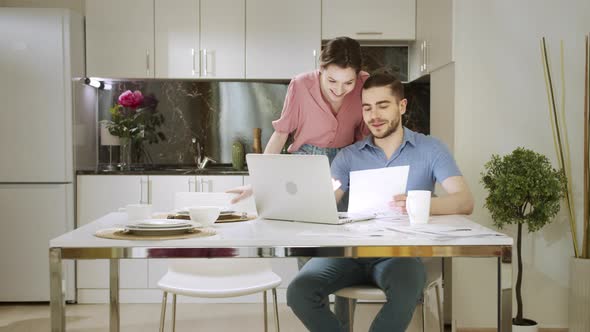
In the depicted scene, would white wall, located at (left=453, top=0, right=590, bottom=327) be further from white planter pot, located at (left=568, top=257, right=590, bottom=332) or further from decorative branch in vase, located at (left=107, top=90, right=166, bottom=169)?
decorative branch in vase, located at (left=107, top=90, right=166, bottom=169)

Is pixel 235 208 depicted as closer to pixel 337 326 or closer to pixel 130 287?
pixel 337 326

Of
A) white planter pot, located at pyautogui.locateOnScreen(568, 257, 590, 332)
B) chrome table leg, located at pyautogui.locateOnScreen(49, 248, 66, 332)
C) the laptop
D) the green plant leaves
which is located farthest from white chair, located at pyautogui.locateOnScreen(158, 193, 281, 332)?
white planter pot, located at pyautogui.locateOnScreen(568, 257, 590, 332)

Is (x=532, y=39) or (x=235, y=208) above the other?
(x=532, y=39)

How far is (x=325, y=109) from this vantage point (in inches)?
118

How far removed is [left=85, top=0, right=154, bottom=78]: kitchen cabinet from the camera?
460 centimetres

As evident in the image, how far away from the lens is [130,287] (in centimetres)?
455

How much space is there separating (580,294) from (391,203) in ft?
5.54

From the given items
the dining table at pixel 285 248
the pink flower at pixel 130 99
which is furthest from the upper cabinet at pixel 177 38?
the dining table at pixel 285 248

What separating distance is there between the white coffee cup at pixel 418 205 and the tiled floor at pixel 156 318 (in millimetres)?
1873

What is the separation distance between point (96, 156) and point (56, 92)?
71 centimetres

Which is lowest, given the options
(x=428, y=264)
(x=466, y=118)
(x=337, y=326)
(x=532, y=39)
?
(x=337, y=326)

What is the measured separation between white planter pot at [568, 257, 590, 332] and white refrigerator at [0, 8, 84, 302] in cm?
303

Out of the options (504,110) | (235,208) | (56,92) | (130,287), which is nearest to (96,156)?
(56,92)

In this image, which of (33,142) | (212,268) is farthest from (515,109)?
(33,142)
